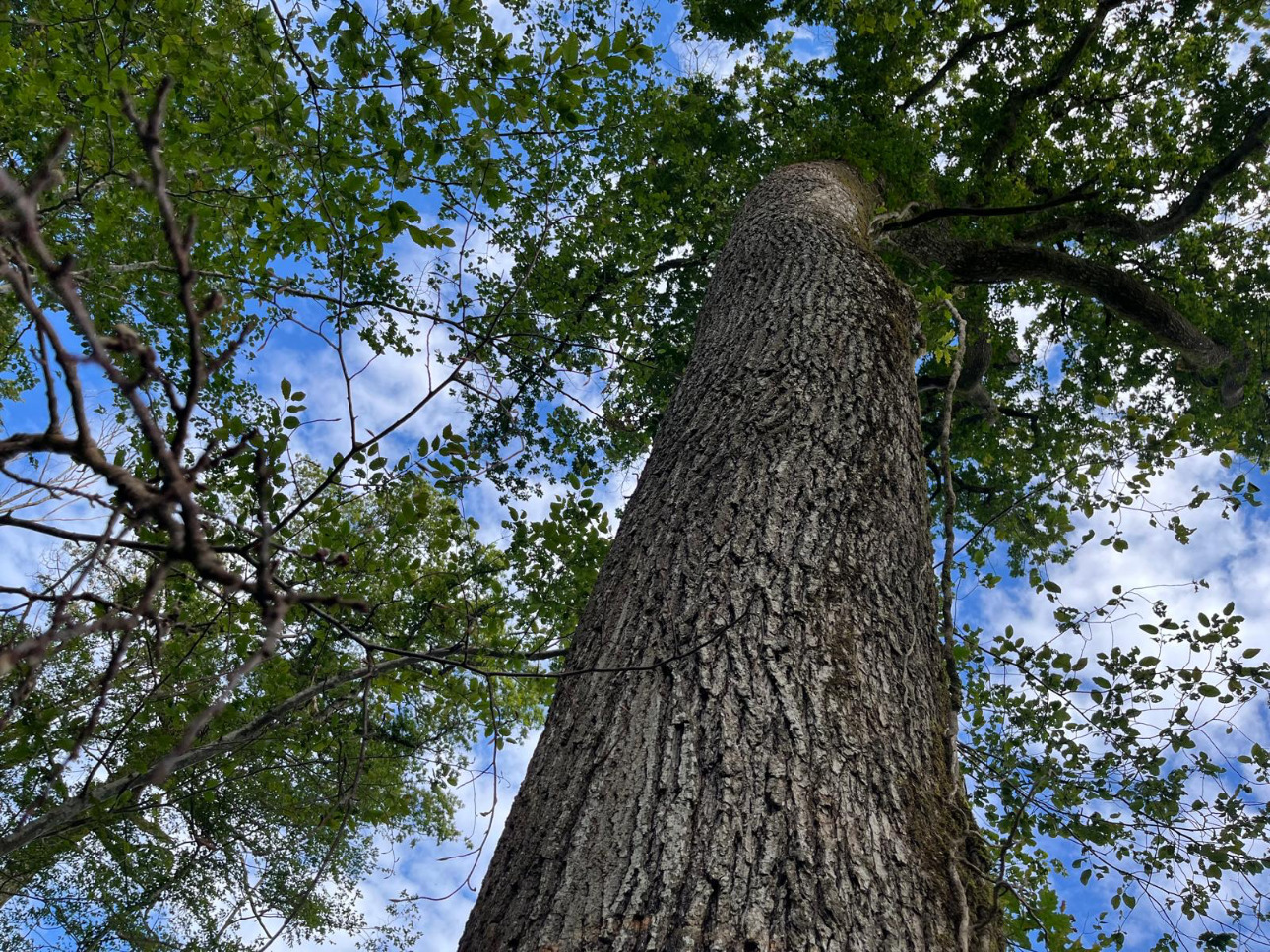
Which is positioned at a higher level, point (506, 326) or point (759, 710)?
point (506, 326)

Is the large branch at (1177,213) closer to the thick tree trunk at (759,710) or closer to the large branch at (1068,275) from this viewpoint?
the large branch at (1068,275)

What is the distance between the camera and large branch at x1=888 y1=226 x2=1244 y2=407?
6.07 m

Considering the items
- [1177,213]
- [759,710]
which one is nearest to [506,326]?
[759,710]

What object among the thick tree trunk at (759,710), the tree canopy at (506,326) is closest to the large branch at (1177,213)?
the tree canopy at (506,326)

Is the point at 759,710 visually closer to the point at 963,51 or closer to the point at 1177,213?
the point at 963,51

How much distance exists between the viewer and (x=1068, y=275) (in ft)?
22.1

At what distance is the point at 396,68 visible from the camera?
3.01 metres

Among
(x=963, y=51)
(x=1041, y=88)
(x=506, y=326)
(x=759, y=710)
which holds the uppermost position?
(x=963, y=51)

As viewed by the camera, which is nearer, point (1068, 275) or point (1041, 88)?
point (1068, 275)

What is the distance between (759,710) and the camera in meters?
1.45

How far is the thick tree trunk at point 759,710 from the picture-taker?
1.17m

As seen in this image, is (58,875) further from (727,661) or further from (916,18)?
(916,18)

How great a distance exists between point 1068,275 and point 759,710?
7.01m

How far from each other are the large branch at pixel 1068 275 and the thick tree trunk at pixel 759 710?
3586 millimetres
